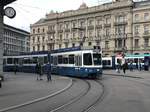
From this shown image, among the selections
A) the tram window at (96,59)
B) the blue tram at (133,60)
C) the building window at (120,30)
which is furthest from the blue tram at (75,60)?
the building window at (120,30)

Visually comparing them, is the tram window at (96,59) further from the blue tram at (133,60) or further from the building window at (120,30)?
the building window at (120,30)

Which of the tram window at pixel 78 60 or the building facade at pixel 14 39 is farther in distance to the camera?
the building facade at pixel 14 39

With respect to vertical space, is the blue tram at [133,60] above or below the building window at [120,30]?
below

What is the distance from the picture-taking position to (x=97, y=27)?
11225 centimetres

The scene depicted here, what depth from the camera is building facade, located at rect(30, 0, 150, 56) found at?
102 m

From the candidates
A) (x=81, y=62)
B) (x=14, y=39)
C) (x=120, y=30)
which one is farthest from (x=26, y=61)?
(x=14, y=39)

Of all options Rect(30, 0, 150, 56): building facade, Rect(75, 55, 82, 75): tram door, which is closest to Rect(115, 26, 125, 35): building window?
Rect(30, 0, 150, 56): building facade

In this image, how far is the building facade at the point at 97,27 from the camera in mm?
101875

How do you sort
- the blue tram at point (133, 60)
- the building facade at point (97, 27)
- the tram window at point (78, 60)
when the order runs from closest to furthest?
the tram window at point (78, 60) < the blue tram at point (133, 60) < the building facade at point (97, 27)

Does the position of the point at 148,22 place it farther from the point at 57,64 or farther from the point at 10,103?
the point at 10,103

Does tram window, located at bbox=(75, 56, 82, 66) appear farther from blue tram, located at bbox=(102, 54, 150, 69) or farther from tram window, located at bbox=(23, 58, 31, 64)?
blue tram, located at bbox=(102, 54, 150, 69)

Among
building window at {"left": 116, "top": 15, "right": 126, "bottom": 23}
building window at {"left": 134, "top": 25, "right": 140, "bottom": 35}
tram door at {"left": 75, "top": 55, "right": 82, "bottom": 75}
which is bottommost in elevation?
tram door at {"left": 75, "top": 55, "right": 82, "bottom": 75}

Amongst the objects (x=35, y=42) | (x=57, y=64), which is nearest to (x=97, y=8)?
(x=35, y=42)

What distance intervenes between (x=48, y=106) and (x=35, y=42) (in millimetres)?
124398
